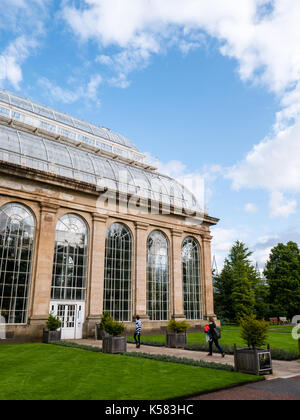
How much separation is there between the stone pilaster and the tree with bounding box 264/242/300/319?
34.0m

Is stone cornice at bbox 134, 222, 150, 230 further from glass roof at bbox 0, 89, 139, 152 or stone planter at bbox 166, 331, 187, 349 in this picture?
glass roof at bbox 0, 89, 139, 152

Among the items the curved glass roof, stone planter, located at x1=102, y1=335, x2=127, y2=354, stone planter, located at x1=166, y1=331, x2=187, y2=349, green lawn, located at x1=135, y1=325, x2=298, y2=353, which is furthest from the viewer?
the curved glass roof

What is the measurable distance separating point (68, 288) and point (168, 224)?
12342 mm

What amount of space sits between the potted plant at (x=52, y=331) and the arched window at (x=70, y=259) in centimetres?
232

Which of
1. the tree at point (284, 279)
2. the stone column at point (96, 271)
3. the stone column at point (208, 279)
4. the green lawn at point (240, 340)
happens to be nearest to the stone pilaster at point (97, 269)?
the stone column at point (96, 271)

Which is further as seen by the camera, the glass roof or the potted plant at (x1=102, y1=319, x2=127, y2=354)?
the glass roof

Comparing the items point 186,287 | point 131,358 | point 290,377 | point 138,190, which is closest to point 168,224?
point 138,190

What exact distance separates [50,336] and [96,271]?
626 cm

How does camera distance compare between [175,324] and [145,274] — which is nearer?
[175,324]

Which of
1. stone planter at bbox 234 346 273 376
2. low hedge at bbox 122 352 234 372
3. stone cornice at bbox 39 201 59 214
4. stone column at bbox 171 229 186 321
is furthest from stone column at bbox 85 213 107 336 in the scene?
stone planter at bbox 234 346 273 376

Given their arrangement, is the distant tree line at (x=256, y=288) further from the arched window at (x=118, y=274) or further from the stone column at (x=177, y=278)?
the arched window at (x=118, y=274)

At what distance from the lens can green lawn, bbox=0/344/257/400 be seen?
27.6 ft

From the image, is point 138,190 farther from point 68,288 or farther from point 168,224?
point 68,288
